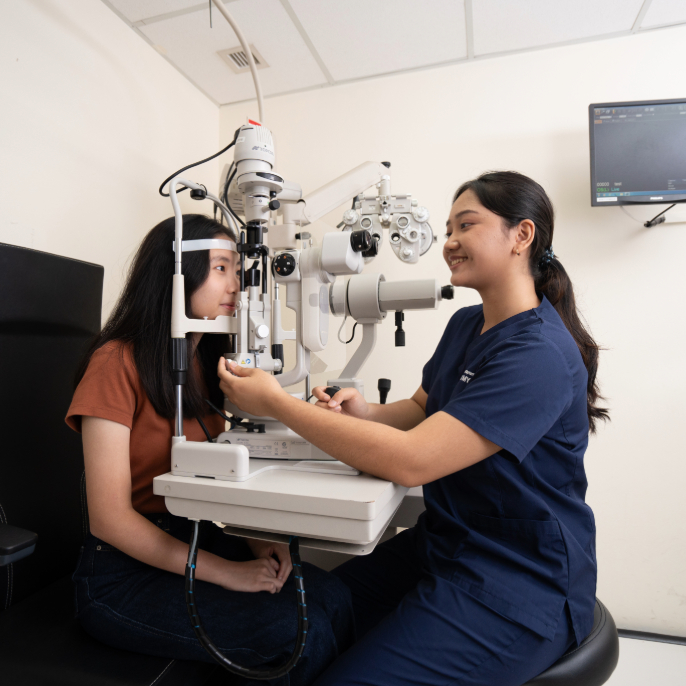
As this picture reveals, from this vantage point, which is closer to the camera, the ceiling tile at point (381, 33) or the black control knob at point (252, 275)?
the black control knob at point (252, 275)

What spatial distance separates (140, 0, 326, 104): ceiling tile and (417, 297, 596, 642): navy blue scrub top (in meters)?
1.62

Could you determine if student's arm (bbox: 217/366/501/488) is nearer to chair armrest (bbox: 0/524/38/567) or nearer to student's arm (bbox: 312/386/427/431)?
student's arm (bbox: 312/386/427/431)

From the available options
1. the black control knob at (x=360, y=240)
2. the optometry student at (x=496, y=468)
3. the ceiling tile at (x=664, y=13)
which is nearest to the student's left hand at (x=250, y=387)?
the optometry student at (x=496, y=468)

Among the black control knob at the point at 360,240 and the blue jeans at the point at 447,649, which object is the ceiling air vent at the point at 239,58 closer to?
the black control knob at the point at 360,240

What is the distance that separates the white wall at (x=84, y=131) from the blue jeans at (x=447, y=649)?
1506 mm

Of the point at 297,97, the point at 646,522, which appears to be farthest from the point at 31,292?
the point at 646,522

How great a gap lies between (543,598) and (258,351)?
702 mm

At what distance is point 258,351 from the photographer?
97cm

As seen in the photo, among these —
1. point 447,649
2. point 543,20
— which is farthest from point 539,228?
point 543,20

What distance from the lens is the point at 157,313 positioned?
1005mm

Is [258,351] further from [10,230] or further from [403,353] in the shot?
[403,353]

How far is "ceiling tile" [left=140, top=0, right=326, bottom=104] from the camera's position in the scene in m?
1.78

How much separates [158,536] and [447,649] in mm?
553

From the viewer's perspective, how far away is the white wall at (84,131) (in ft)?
4.67
